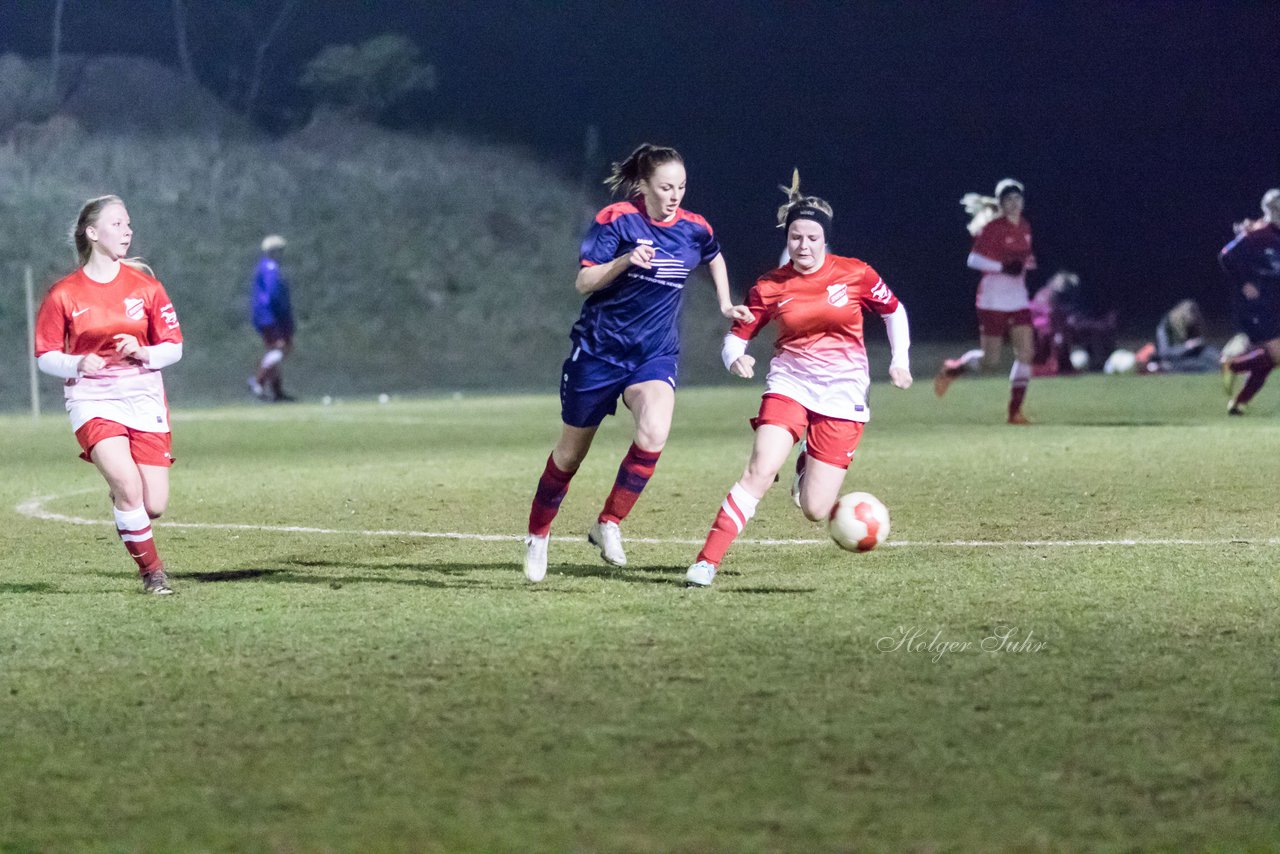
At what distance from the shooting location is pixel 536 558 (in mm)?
6270

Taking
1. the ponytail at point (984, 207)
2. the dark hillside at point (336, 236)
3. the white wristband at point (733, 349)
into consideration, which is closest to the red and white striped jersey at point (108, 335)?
the white wristband at point (733, 349)

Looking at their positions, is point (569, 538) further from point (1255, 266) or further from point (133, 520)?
point (1255, 266)

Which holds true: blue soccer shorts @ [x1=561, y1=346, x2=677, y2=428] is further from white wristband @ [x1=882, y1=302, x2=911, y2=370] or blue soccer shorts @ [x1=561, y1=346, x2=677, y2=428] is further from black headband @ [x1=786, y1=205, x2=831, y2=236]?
white wristband @ [x1=882, y1=302, x2=911, y2=370]

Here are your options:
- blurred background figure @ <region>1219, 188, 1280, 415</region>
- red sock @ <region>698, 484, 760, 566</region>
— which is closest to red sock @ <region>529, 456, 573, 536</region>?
red sock @ <region>698, 484, 760, 566</region>

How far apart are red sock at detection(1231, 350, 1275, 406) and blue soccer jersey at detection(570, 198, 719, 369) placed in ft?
31.8

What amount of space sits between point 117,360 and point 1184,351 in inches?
714

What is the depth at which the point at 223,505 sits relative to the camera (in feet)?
30.2

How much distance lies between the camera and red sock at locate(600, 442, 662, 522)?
652cm

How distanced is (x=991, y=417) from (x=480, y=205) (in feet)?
45.1

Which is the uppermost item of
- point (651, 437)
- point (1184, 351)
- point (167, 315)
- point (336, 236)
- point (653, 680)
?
point (167, 315)

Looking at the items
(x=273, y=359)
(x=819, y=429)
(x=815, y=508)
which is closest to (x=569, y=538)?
(x=815, y=508)

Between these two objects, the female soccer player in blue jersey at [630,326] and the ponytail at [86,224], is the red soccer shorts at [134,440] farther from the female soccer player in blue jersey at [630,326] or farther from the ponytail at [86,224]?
the female soccer player in blue jersey at [630,326]

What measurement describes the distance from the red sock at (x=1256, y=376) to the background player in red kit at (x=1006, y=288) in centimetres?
202

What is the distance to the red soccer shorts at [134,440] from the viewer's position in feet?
20.1
